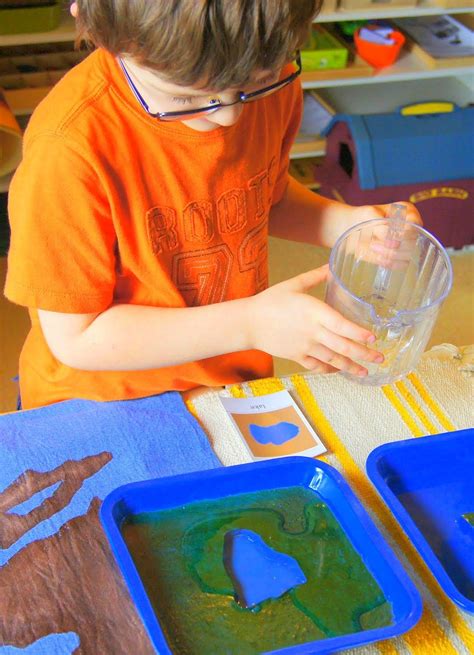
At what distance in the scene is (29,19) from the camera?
1.61m

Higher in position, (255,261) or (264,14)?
(264,14)

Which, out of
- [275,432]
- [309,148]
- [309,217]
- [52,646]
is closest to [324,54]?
[309,148]

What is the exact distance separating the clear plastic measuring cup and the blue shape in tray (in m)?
0.20

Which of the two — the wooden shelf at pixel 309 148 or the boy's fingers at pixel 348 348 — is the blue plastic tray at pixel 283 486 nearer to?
the boy's fingers at pixel 348 348

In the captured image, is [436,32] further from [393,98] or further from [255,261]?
[255,261]

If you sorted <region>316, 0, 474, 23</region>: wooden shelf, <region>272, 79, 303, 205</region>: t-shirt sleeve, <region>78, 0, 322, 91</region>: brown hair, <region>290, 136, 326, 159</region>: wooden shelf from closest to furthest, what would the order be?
<region>78, 0, 322, 91</region>: brown hair → <region>272, 79, 303, 205</region>: t-shirt sleeve → <region>316, 0, 474, 23</region>: wooden shelf → <region>290, 136, 326, 159</region>: wooden shelf

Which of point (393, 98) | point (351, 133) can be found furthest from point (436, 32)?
point (351, 133)

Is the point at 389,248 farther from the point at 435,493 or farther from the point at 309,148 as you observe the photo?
the point at 309,148

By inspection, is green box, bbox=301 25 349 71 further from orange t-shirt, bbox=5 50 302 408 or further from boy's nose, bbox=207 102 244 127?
boy's nose, bbox=207 102 244 127

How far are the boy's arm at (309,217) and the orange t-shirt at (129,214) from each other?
0.05 metres

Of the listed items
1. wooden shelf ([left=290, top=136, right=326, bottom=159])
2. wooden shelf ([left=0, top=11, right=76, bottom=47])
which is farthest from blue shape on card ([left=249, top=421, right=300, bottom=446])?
wooden shelf ([left=290, top=136, right=326, bottom=159])

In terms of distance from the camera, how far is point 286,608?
583 millimetres

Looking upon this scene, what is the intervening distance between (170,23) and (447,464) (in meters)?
0.47

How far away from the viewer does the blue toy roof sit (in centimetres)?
194
